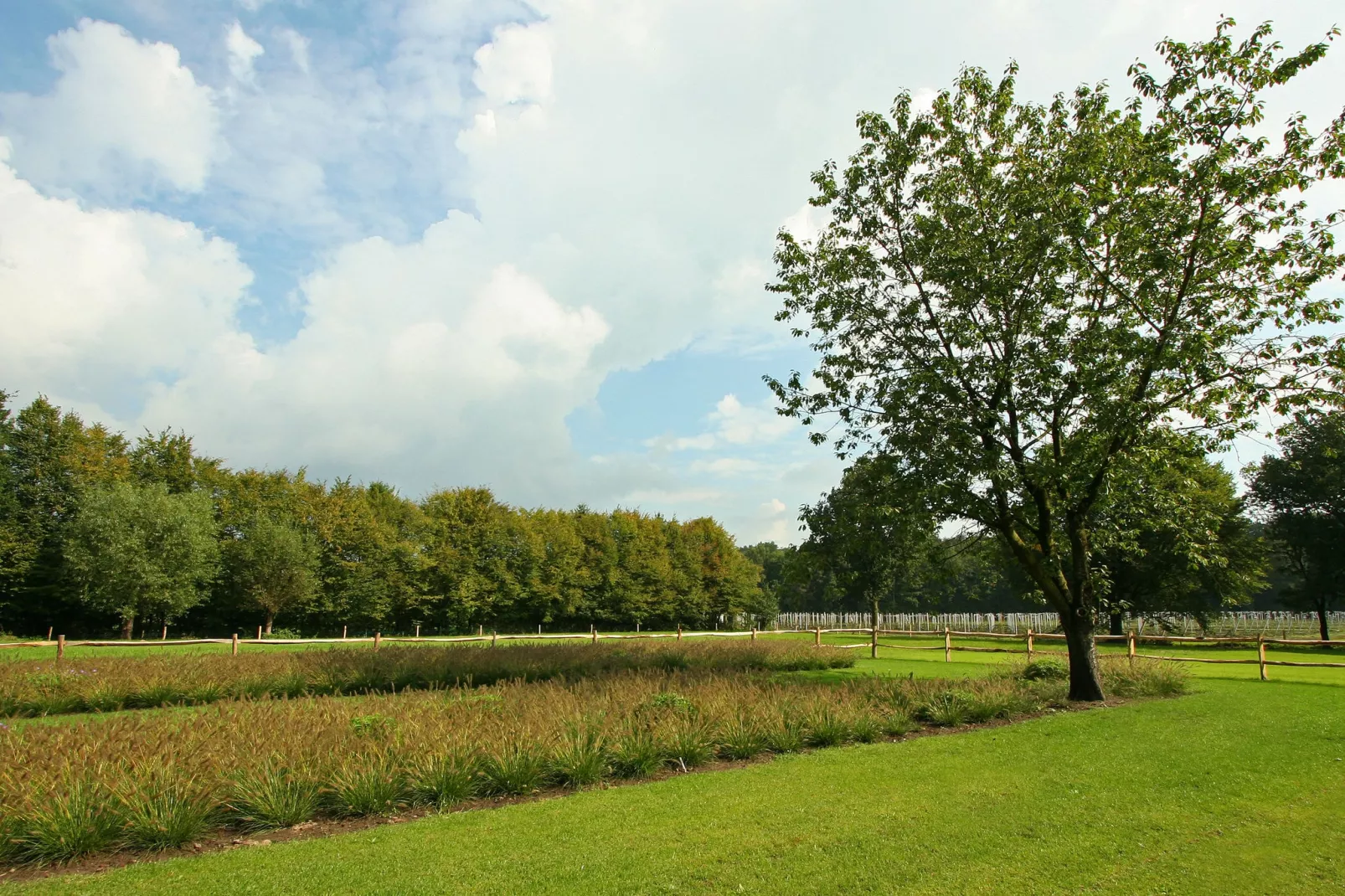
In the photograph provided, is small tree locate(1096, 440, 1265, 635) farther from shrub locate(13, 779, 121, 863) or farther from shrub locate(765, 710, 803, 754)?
shrub locate(13, 779, 121, 863)

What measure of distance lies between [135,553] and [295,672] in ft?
88.1

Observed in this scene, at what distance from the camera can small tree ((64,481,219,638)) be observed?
36.6m

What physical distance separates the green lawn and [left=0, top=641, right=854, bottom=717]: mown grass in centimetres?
716

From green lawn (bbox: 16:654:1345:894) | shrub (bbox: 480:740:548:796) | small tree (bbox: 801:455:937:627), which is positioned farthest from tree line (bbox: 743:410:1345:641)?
shrub (bbox: 480:740:548:796)

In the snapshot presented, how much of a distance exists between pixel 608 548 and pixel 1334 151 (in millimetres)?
47597

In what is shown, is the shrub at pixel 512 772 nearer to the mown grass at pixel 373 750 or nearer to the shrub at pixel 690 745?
the mown grass at pixel 373 750

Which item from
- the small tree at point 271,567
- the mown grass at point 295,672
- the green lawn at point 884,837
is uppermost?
the small tree at point 271,567

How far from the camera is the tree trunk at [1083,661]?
49.9ft

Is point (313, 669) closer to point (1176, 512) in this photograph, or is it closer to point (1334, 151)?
point (1176, 512)

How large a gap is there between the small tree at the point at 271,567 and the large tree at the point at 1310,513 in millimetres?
55536

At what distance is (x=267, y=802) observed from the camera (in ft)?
22.7

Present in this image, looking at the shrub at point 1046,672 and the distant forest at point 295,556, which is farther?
the distant forest at point 295,556

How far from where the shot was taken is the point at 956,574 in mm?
16234

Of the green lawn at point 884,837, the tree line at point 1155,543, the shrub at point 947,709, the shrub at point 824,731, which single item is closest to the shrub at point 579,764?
the green lawn at point 884,837
